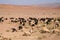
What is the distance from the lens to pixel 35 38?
59.1ft

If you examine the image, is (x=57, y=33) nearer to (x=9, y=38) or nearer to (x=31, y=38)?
(x=31, y=38)

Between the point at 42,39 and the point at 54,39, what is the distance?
101 cm

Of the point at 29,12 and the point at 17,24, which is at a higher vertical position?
the point at 17,24

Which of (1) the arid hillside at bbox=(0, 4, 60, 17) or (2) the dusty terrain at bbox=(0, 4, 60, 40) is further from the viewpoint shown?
(1) the arid hillside at bbox=(0, 4, 60, 17)

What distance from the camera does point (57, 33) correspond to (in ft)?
62.8

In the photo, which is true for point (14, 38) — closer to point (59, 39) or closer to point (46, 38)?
point (46, 38)

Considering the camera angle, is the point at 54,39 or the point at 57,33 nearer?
the point at 54,39

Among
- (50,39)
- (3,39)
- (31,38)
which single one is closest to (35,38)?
(31,38)

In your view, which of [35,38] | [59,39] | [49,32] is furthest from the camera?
[49,32]

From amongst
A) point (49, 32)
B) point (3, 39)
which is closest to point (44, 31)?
point (49, 32)

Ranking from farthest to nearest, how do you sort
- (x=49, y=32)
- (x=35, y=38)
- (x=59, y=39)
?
(x=49, y=32) → (x=35, y=38) → (x=59, y=39)

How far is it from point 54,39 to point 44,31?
3.90 meters

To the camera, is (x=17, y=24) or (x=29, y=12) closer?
(x=17, y=24)

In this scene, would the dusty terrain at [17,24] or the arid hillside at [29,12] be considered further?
the arid hillside at [29,12]
